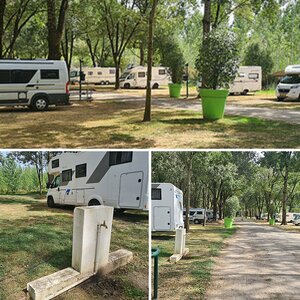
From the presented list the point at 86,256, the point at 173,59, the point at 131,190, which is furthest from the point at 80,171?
the point at 173,59

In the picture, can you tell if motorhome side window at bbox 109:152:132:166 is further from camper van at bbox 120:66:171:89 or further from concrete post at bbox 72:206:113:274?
camper van at bbox 120:66:171:89

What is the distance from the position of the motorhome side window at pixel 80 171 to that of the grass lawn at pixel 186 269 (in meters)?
0.96

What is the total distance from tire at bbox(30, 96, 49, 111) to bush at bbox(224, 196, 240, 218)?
28.5ft

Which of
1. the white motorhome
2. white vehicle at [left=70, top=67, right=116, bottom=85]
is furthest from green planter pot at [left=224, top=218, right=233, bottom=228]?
white vehicle at [left=70, top=67, right=116, bottom=85]

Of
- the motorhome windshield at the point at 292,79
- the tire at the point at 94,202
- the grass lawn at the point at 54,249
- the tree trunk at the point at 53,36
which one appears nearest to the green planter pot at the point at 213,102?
the tire at the point at 94,202

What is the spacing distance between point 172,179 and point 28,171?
1.49 m

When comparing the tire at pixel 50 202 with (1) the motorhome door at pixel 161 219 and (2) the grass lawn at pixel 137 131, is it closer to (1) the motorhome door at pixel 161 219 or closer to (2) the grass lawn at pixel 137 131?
(1) the motorhome door at pixel 161 219

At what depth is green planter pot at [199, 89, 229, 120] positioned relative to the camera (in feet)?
33.3

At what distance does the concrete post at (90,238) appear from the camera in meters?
4.19

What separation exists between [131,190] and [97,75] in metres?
32.3

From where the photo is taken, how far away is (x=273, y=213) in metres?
6.55

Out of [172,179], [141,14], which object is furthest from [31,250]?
[141,14]

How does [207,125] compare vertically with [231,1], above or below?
below

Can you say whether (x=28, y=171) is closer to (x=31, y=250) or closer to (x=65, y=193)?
(x=65, y=193)
